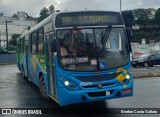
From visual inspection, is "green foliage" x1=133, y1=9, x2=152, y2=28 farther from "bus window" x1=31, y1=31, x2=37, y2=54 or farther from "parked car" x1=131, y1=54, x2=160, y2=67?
"bus window" x1=31, y1=31, x2=37, y2=54

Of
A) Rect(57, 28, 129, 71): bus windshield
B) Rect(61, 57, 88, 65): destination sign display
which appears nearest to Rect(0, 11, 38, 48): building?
Rect(57, 28, 129, 71): bus windshield

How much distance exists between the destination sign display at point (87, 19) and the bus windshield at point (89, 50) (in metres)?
0.22

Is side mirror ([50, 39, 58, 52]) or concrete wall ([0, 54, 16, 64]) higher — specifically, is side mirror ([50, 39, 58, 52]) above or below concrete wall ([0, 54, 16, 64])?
above

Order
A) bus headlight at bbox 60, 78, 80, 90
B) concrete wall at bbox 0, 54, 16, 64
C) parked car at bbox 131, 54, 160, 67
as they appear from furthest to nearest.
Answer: concrete wall at bbox 0, 54, 16, 64 → parked car at bbox 131, 54, 160, 67 → bus headlight at bbox 60, 78, 80, 90

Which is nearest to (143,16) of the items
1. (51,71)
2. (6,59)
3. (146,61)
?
(6,59)

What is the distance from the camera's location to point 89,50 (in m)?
8.98

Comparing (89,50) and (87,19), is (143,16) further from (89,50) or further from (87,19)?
(89,50)

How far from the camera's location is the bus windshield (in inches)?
348

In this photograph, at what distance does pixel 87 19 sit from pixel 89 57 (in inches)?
46.7

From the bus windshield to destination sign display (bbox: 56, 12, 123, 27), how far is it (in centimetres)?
22

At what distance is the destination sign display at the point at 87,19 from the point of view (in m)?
9.23

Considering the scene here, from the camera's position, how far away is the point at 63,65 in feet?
29.1

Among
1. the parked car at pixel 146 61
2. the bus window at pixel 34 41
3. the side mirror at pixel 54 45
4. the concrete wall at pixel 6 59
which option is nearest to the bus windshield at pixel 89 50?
the side mirror at pixel 54 45

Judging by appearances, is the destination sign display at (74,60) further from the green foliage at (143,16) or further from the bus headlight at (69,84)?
the green foliage at (143,16)
